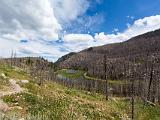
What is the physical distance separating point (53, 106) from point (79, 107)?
890 centimetres

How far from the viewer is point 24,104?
33.6 metres

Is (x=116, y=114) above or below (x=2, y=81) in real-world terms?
below

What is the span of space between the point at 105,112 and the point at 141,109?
70.7ft

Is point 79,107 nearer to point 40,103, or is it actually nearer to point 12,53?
point 40,103

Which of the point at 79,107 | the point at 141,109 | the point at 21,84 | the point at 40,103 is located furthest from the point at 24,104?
the point at 141,109

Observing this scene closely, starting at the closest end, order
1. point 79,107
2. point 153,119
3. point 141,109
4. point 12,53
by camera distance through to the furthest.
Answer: point 79,107, point 153,119, point 141,109, point 12,53

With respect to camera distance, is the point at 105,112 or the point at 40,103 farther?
the point at 105,112

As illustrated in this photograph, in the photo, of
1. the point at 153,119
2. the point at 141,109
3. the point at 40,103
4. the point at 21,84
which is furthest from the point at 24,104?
the point at 141,109

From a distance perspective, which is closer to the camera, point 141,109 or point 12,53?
point 141,109

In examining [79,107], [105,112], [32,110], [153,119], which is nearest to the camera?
[32,110]

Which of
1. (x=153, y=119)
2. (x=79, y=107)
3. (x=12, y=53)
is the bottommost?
(x=153, y=119)

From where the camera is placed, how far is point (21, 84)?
49.2 m

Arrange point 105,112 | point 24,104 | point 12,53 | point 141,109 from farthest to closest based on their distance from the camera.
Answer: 1. point 12,53
2. point 141,109
3. point 105,112
4. point 24,104

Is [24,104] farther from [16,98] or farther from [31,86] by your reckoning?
[31,86]
